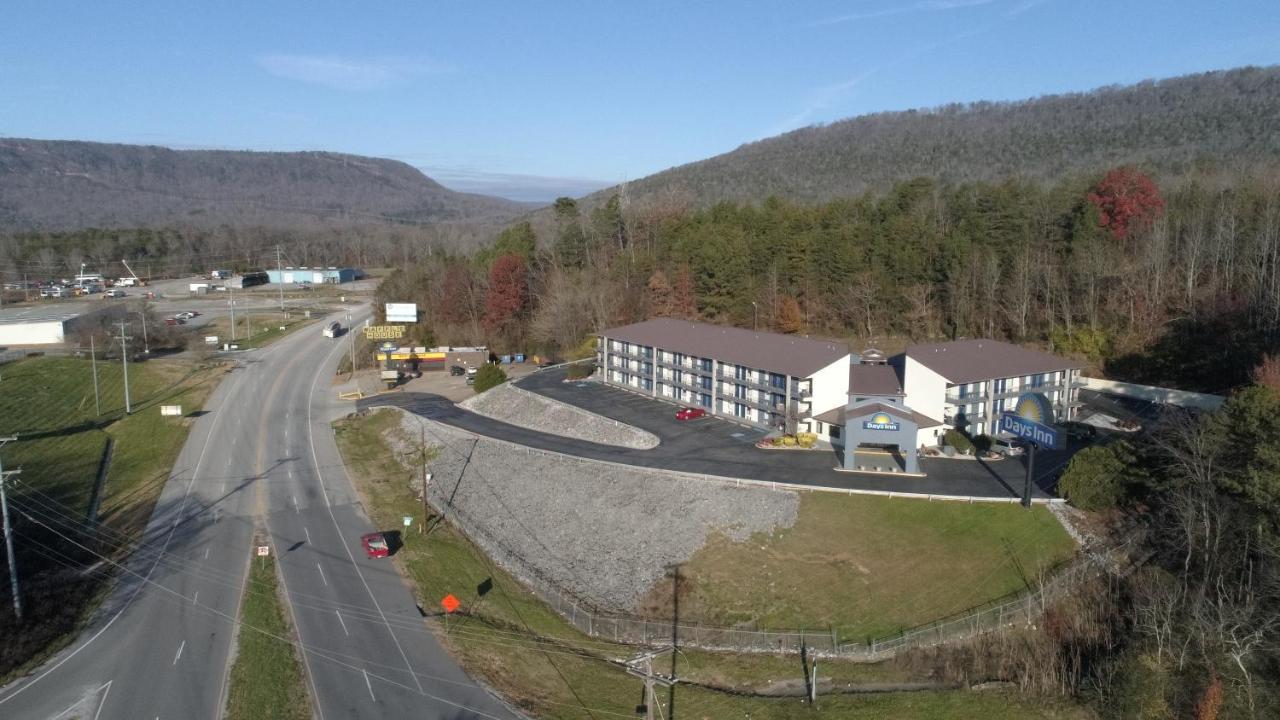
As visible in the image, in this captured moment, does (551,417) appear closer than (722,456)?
No

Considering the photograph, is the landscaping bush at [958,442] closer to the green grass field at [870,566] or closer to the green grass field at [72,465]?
the green grass field at [870,566]

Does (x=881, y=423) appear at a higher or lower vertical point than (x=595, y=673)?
higher

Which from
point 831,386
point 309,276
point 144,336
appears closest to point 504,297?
point 144,336

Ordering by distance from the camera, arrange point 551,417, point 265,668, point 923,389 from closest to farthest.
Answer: point 265,668, point 923,389, point 551,417

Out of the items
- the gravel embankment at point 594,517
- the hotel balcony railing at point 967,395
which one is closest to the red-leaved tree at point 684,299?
the gravel embankment at point 594,517

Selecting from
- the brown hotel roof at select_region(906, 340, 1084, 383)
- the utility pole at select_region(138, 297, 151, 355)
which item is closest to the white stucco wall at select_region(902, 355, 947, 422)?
the brown hotel roof at select_region(906, 340, 1084, 383)

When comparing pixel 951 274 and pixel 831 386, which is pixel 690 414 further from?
pixel 951 274

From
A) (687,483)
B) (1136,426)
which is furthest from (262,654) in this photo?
(1136,426)
